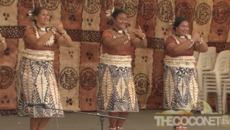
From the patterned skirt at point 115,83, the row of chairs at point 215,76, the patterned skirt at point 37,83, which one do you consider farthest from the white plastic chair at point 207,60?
the patterned skirt at point 37,83

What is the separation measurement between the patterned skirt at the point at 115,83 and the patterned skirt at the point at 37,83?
67cm

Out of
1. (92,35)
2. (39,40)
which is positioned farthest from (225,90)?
(39,40)

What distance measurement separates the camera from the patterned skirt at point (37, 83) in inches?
227

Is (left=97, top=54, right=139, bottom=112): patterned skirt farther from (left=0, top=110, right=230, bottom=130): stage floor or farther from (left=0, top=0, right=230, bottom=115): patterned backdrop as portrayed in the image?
(left=0, top=0, right=230, bottom=115): patterned backdrop

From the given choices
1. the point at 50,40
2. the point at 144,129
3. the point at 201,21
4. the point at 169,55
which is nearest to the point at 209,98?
the point at 201,21

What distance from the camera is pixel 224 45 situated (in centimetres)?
884

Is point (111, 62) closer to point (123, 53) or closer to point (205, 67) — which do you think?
point (123, 53)

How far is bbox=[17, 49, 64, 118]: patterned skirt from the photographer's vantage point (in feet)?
18.9

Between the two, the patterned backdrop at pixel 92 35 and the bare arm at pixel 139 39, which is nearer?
the bare arm at pixel 139 39

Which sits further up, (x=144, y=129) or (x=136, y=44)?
(x=136, y=44)

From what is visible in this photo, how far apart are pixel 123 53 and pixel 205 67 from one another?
2.78 metres

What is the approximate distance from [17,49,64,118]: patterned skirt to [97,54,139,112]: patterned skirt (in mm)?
665

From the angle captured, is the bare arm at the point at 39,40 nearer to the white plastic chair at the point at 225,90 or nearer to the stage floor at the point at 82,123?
the stage floor at the point at 82,123

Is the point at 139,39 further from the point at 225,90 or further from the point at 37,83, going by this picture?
the point at 225,90
